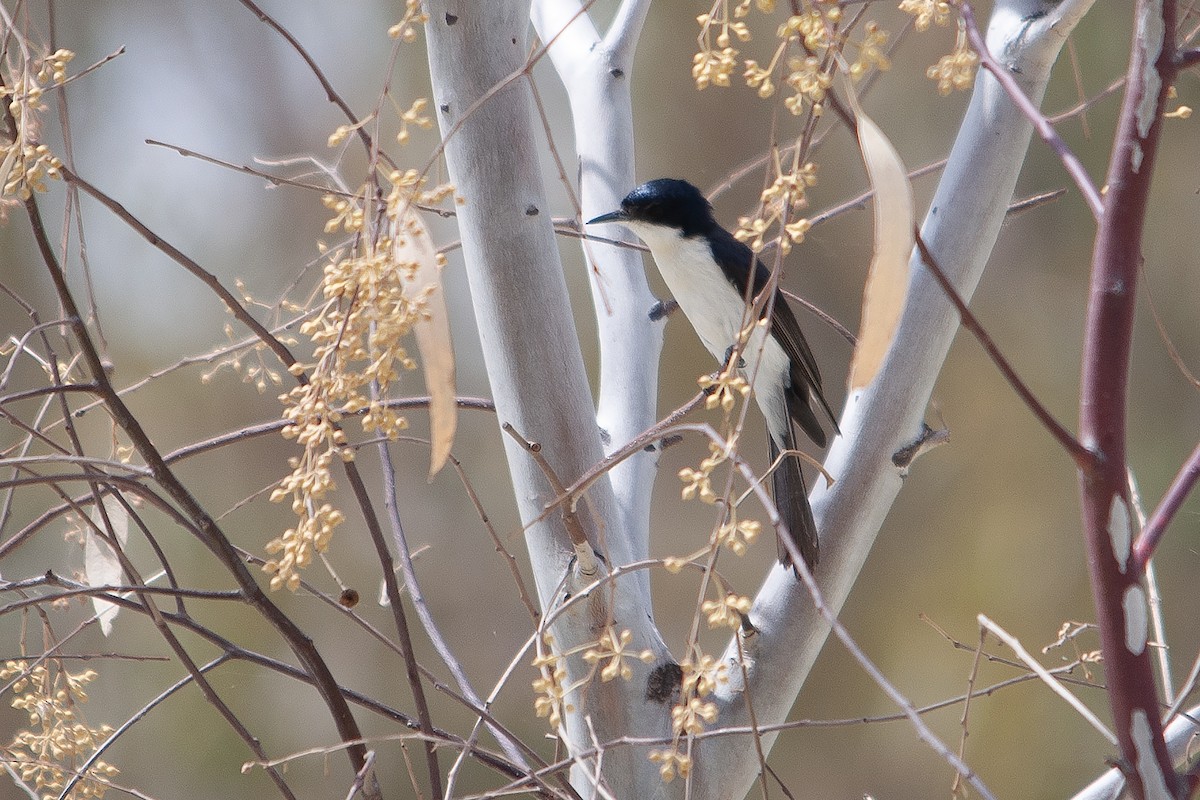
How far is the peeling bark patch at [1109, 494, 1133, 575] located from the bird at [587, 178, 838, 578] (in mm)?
761

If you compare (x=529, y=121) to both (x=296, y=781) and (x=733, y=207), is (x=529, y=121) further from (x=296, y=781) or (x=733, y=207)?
(x=296, y=781)

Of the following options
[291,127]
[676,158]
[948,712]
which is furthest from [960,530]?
[291,127]

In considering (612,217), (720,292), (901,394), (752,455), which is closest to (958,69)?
(901,394)

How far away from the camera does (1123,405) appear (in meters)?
0.35

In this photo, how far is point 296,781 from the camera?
2611mm

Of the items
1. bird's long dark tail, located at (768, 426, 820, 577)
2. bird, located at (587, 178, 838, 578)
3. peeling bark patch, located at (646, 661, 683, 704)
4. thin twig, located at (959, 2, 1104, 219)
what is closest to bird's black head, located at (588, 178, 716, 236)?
bird, located at (587, 178, 838, 578)

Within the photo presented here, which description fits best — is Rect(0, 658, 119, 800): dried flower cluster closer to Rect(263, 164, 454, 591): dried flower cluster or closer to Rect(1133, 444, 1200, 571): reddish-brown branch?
Rect(263, 164, 454, 591): dried flower cluster

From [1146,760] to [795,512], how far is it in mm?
527

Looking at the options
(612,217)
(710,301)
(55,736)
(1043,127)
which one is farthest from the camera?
(710,301)

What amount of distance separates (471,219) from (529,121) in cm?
8

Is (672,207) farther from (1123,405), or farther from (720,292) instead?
(1123,405)

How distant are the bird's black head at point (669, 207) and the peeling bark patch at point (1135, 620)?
77 cm

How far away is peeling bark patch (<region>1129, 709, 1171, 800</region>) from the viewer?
0.35 meters

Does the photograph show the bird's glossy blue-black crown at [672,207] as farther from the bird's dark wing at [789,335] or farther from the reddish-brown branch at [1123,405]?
the reddish-brown branch at [1123,405]
